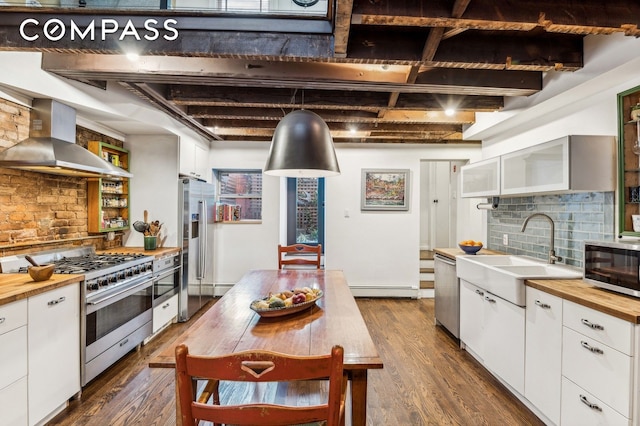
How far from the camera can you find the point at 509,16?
167 centimetres

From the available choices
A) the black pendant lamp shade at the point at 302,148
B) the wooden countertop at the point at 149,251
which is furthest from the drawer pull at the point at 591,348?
the wooden countertop at the point at 149,251

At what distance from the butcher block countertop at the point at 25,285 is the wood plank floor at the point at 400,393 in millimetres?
879

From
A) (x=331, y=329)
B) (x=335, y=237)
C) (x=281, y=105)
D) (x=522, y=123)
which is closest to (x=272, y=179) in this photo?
(x=335, y=237)

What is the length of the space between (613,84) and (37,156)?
13.1ft

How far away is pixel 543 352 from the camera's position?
80.7 inches

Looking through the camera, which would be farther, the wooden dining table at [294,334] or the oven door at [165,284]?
the oven door at [165,284]

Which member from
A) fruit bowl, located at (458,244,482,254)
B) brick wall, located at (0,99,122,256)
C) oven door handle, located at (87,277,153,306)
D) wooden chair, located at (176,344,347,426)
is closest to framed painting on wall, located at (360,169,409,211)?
fruit bowl, located at (458,244,482,254)

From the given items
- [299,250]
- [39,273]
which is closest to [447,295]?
[299,250]

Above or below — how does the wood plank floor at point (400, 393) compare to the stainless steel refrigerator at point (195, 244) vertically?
below

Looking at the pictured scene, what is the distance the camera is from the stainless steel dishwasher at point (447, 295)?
3262 millimetres

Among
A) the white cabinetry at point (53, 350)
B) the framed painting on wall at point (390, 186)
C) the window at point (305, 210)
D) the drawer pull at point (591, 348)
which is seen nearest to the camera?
the drawer pull at point (591, 348)

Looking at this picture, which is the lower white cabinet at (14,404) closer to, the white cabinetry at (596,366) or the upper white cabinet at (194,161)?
the upper white cabinet at (194,161)

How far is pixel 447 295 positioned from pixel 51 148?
374cm

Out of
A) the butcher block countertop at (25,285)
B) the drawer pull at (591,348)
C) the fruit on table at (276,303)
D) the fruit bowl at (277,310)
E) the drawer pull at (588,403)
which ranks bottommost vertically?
the drawer pull at (588,403)
